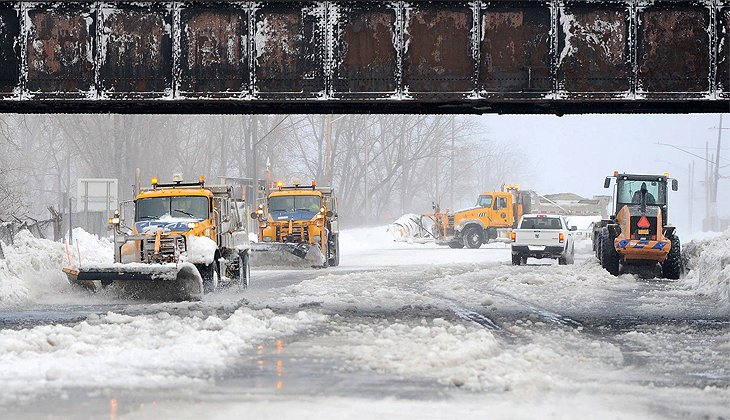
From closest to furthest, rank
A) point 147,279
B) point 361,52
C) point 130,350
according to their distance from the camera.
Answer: point 130,350
point 361,52
point 147,279

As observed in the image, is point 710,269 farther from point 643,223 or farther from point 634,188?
point 634,188

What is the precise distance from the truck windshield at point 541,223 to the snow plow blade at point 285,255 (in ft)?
23.9

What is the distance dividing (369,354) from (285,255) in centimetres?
1893

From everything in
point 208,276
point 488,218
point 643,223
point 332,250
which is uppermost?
point 643,223

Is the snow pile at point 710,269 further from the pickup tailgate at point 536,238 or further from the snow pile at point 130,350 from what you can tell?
the snow pile at point 130,350

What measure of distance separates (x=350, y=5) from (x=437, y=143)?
77.3 meters

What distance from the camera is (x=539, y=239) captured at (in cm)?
3447

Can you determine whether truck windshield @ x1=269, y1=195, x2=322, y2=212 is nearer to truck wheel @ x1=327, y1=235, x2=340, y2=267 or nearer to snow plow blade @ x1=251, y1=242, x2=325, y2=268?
snow plow blade @ x1=251, y1=242, x2=325, y2=268

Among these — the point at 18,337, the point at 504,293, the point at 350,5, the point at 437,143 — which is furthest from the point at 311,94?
the point at 437,143

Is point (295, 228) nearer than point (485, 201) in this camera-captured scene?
Yes

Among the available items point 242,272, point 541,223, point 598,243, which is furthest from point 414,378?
point 541,223

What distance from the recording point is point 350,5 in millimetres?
17391

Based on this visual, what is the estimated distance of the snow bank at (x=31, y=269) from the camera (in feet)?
72.3

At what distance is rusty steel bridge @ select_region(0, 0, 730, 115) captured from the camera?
17203 millimetres
